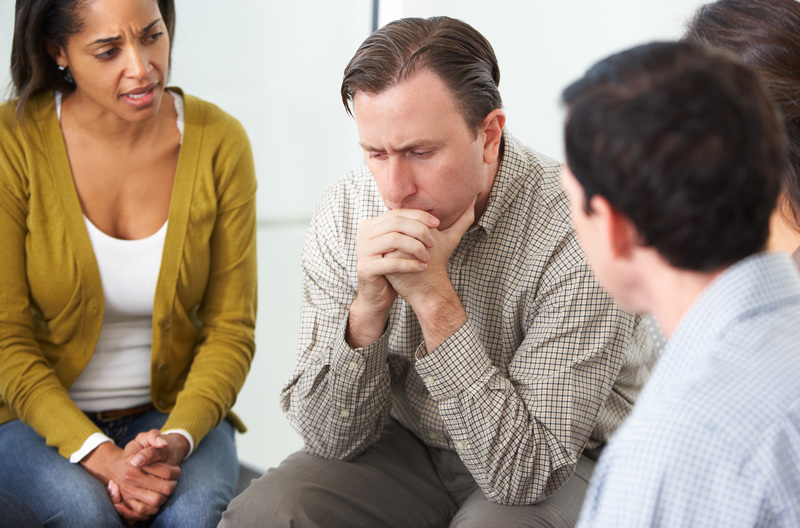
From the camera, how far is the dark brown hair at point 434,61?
139 cm

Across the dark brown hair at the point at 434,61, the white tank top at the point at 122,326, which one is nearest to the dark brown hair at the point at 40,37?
the white tank top at the point at 122,326

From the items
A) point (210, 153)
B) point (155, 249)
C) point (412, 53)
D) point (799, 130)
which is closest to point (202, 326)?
point (155, 249)

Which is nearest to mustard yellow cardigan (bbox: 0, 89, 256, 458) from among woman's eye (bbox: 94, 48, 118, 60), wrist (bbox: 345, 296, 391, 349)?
woman's eye (bbox: 94, 48, 118, 60)

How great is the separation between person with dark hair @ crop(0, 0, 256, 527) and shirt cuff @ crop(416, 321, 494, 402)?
0.57 meters

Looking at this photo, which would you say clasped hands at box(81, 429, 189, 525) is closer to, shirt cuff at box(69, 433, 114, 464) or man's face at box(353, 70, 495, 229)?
shirt cuff at box(69, 433, 114, 464)

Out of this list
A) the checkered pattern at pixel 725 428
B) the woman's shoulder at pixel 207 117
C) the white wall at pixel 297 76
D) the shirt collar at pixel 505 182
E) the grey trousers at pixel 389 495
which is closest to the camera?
the checkered pattern at pixel 725 428

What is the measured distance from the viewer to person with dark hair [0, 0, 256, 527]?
5.36 feet

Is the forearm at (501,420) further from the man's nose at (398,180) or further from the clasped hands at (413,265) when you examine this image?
the man's nose at (398,180)

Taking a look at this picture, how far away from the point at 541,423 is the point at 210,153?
98cm

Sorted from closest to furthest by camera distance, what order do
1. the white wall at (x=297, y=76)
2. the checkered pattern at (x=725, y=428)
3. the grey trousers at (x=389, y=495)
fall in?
1. the checkered pattern at (x=725, y=428)
2. the grey trousers at (x=389, y=495)
3. the white wall at (x=297, y=76)

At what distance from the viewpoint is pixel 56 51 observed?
1739 mm

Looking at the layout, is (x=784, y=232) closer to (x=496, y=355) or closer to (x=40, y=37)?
(x=496, y=355)

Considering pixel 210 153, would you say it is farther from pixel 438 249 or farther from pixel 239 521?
pixel 239 521

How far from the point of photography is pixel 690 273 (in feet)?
2.68
